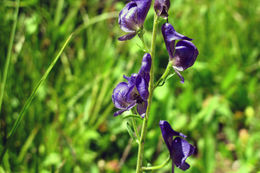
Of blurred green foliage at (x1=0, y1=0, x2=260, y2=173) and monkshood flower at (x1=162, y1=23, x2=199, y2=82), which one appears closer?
monkshood flower at (x1=162, y1=23, x2=199, y2=82)

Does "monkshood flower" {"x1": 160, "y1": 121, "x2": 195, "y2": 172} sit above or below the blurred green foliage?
above

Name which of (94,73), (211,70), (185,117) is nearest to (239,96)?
(211,70)

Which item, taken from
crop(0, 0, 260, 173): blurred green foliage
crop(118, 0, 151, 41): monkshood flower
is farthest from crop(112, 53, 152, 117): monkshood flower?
crop(0, 0, 260, 173): blurred green foliage

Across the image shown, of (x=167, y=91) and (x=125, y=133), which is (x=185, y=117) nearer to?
(x=167, y=91)

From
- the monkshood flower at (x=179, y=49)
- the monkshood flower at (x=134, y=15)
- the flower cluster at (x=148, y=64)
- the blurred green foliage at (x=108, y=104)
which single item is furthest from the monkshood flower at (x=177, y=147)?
the blurred green foliage at (x=108, y=104)

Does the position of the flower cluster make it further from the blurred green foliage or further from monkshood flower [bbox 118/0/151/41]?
the blurred green foliage

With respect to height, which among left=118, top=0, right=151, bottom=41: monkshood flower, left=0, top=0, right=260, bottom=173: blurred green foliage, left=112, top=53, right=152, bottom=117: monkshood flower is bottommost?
left=0, top=0, right=260, bottom=173: blurred green foliage

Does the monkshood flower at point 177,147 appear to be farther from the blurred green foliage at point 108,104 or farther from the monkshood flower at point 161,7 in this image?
the blurred green foliage at point 108,104
